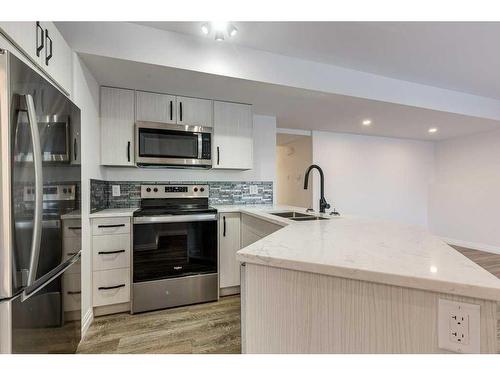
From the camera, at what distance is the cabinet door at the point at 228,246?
240 centimetres

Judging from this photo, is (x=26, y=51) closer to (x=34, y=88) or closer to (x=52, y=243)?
(x=34, y=88)

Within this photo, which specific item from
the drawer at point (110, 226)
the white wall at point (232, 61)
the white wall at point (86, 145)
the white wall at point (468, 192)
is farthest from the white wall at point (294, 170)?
the white wall at point (468, 192)

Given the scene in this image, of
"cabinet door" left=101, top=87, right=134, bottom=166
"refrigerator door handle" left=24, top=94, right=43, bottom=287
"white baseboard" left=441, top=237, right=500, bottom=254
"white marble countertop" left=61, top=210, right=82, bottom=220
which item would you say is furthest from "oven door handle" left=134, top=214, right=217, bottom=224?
"white baseboard" left=441, top=237, right=500, bottom=254

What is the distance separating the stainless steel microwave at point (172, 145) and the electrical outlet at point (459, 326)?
224 centimetres

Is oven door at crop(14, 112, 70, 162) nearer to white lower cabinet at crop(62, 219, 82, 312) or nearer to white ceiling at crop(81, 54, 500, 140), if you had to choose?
white lower cabinet at crop(62, 219, 82, 312)

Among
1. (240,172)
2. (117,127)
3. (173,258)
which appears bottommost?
(173,258)

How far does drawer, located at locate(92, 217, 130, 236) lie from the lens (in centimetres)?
195

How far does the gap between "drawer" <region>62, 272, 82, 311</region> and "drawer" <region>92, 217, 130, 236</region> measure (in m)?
0.44

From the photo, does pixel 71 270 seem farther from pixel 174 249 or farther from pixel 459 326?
pixel 459 326

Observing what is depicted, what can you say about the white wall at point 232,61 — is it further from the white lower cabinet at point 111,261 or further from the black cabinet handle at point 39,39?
the white lower cabinet at point 111,261

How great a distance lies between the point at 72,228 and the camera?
1.46m

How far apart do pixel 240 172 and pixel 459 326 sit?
263 cm

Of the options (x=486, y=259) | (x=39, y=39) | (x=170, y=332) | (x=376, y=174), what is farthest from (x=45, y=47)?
(x=486, y=259)
